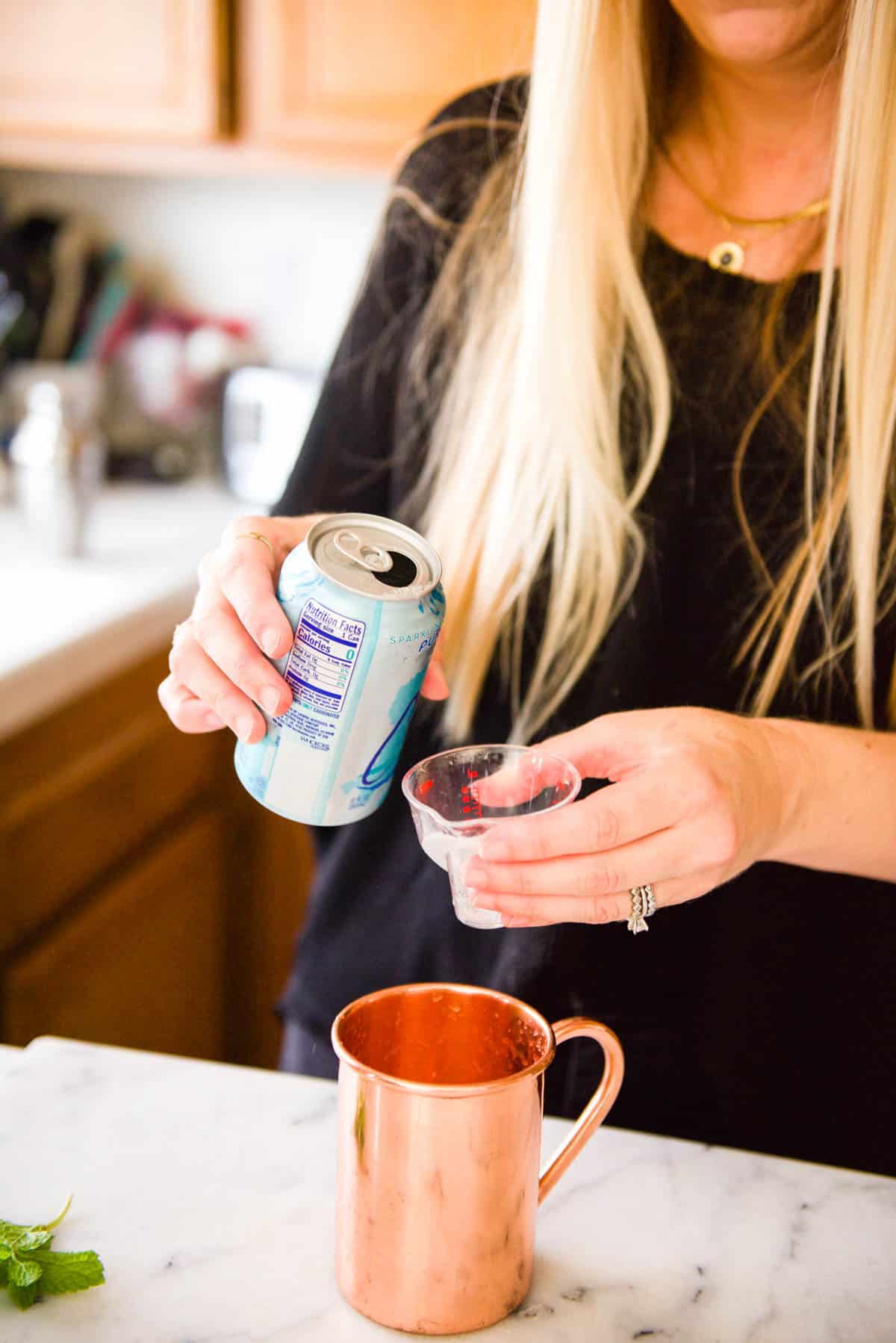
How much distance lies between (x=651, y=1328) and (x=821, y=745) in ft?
1.06

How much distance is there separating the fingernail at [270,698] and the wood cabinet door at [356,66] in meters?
1.36

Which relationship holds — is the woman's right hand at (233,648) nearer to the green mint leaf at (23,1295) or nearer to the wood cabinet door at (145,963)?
the green mint leaf at (23,1295)

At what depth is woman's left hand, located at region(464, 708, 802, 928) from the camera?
0.59 metres

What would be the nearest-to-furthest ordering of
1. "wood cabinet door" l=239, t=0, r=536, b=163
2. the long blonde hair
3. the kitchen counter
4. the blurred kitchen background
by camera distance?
the long blonde hair → the kitchen counter → the blurred kitchen background → "wood cabinet door" l=239, t=0, r=536, b=163

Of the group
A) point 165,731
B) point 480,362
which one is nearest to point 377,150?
point 165,731

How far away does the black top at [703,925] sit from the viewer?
912mm

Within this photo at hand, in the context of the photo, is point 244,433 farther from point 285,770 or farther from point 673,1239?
point 673,1239

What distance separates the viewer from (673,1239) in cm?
64

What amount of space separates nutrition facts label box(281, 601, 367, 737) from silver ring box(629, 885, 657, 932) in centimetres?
17

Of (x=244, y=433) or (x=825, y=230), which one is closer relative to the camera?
(x=825, y=230)

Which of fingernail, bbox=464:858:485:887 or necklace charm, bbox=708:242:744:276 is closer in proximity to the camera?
fingernail, bbox=464:858:485:887

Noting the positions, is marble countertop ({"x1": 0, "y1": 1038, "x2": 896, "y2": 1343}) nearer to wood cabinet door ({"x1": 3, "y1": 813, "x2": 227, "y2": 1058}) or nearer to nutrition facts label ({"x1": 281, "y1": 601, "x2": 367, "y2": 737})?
nutrition facts label ({"x1": 281, "y1": 601, "x2": 367, "y2": 737})

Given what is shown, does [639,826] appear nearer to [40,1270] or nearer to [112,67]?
[40,1270]

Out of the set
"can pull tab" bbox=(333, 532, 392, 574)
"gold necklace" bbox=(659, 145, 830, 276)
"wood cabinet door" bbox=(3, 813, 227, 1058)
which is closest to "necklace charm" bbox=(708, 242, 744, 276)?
"gold necklace" bbox=(659, 145, 830, 276)
